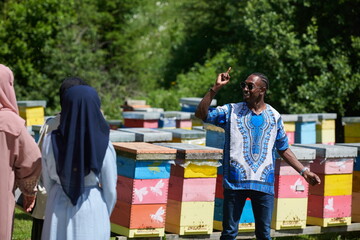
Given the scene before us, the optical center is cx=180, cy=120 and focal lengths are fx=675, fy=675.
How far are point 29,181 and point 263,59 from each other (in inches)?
433

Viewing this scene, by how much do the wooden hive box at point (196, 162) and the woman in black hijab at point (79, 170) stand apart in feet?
6.85

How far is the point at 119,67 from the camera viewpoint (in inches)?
1038

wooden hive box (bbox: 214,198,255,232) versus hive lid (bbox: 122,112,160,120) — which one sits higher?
hive lid (bbox: 122,112,160,120)

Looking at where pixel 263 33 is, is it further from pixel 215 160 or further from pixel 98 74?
pixel 215 160

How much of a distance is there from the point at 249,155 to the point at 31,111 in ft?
21.5

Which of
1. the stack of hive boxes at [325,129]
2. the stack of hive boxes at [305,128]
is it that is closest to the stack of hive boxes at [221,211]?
the stack of hive boxes at [305,128]

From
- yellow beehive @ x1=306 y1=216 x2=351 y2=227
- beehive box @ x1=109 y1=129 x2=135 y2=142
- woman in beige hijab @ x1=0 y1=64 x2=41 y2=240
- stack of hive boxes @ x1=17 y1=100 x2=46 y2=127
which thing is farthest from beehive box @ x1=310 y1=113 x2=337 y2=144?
woman in beige hijab @ x1=0 y1=64 x2=41 y2=240

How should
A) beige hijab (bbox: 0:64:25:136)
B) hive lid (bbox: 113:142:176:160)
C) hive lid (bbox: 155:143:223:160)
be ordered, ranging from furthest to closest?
hive lid (bbox: 155:143:223:160), hive lid (bbox: 113:142:176:160), beige hijab (bbox: 0:64:25:136)

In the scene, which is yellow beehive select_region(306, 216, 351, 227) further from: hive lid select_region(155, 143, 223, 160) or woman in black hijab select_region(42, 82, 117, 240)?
woman in black hijab select_region(42, 82, 117, 240)

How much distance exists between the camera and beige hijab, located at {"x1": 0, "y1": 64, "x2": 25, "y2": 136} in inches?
167

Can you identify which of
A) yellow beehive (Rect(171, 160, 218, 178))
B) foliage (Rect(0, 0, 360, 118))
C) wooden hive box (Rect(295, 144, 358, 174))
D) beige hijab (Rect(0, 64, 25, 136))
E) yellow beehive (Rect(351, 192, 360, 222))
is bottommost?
yellow beehive (Rect(351, 192, 360, 222))

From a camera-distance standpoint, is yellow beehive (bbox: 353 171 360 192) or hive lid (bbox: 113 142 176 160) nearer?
hive lid (bbox: 113 142 176 160)

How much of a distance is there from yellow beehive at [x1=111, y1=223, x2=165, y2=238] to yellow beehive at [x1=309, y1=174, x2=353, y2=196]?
1894mm

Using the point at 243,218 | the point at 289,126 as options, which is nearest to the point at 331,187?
→ the point at 243,218
